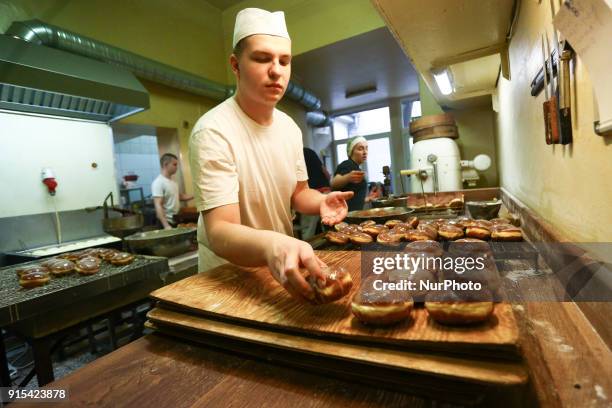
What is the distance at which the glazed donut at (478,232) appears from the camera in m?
1.25

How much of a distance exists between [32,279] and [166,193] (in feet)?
9.54

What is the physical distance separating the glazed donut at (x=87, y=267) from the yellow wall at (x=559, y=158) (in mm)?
2357

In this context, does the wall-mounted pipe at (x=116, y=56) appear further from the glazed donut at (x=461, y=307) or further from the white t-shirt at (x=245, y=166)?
the glazed donut at (x=461, y=307)

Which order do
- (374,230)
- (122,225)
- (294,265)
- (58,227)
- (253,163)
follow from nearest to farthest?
(294,265), (253,163), (374,230), (122,225), (58,227)

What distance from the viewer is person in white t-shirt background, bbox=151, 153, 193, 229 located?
4391 millimetres

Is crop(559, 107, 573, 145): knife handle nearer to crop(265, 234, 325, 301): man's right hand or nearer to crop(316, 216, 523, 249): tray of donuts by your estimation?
crop(316, 216, 523, 249): tray of donuts

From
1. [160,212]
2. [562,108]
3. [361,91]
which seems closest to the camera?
[562,108]

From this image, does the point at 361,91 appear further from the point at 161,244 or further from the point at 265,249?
the point at 265,249

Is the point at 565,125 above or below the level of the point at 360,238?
above

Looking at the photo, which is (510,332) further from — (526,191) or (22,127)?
(22,127)

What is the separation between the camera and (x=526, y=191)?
6.40ft

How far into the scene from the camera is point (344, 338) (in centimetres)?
60

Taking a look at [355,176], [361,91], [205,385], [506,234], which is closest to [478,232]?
[506,234]

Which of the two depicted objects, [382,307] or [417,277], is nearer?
[382,307]
